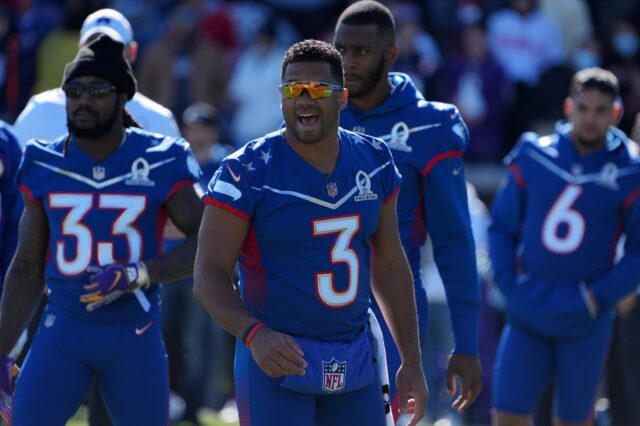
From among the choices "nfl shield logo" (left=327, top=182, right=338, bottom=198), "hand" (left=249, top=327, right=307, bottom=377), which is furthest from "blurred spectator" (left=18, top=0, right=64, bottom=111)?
"hand" (left=249, top=327, right=307, bottom=377)

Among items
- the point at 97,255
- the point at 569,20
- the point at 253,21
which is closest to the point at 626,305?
the point at 97,255

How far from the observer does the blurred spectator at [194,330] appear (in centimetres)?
1046

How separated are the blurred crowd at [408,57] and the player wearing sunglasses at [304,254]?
6812 millimetres

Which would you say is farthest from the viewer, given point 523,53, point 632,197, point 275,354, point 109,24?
point 523,53

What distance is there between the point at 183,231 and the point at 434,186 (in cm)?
118

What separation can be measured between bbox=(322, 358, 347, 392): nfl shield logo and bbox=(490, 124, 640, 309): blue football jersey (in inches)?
125

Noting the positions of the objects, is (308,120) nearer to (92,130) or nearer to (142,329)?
(92,130)

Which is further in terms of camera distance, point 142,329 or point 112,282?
point 142,329

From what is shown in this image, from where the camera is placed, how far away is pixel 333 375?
490cm

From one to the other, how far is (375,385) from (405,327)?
0.27 m

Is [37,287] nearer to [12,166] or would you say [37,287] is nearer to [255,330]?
[12,166]

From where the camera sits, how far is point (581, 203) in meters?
7.85

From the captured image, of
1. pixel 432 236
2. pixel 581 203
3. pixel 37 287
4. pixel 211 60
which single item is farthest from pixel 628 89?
pixel 37 287

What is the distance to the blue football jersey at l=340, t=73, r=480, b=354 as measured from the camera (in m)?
6.00
